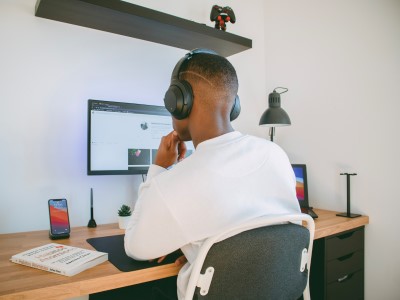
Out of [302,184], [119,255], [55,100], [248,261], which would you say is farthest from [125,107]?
[302,184]

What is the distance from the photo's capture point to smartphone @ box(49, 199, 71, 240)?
1.31 meters

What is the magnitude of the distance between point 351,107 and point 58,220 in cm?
166

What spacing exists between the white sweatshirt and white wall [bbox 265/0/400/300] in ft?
3.54

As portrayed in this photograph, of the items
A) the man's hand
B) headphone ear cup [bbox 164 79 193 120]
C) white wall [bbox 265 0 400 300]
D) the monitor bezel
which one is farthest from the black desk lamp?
headphone ear cup [bbox 164 79 193 120]

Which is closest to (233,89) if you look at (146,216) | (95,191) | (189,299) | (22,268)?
(146,216)

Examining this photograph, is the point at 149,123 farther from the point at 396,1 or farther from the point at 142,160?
the point at 396,1

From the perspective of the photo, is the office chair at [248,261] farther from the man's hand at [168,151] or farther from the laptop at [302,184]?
the laptop at [302,184]

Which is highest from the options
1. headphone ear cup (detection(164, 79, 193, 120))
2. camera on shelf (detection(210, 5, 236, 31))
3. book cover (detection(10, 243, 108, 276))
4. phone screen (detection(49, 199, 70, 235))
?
camera on shelf (detection(210, 5, 236, 31))

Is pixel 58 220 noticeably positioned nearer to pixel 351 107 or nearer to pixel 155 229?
pixel 155 229

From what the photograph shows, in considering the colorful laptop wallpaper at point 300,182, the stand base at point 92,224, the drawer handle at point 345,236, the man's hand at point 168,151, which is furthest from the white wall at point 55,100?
the drawer handle at point 345,236

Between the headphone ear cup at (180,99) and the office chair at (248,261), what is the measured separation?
17.7 inches

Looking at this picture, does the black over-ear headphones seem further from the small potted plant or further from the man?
the small potted plant

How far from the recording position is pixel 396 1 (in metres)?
1.66

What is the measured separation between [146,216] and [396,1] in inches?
67.9
